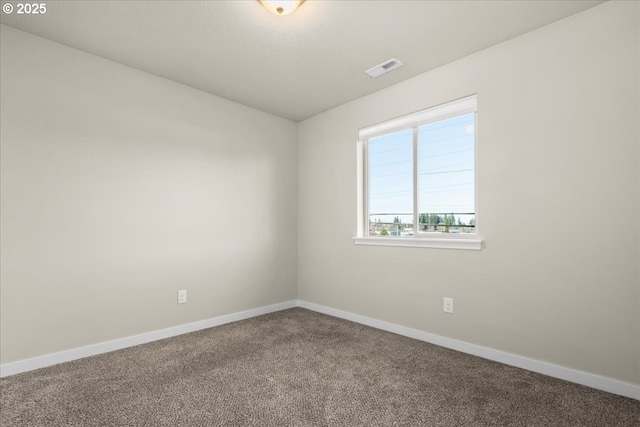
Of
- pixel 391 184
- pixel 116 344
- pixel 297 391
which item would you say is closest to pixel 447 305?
pixel 391 184

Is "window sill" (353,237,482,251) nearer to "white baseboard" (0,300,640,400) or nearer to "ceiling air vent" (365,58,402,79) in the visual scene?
"white baseboard" (0,300,640,400)

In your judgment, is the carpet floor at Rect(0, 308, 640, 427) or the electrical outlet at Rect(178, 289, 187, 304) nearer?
the carpet floor at Rect(0, 308, 640, 427)

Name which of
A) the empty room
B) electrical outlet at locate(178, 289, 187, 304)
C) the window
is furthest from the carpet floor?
the window

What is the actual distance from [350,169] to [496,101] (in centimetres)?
154

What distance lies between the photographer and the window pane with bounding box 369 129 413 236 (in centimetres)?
311

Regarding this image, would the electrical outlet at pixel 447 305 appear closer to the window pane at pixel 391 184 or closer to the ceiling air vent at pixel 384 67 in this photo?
the window pane at pixel 391 184

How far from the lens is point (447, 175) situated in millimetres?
2799

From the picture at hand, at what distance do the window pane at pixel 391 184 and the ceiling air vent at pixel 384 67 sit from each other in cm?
63

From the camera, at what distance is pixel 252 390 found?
6.34 feet

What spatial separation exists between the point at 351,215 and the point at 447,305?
1.35m

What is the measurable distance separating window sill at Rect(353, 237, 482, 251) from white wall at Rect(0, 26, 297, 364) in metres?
1.30

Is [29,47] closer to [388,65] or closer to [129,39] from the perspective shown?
[129,39]

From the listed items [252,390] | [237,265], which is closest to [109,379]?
[252,390]

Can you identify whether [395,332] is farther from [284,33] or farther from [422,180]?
[284,33]
